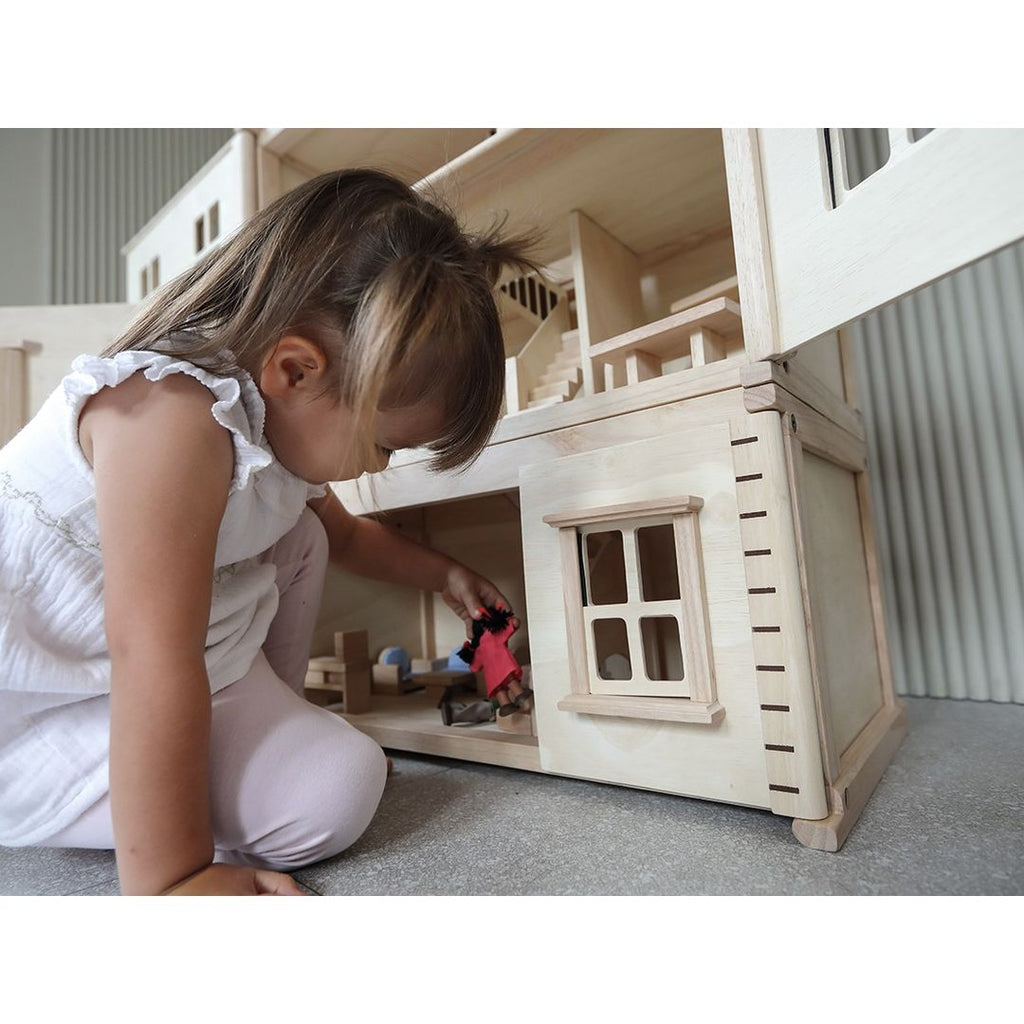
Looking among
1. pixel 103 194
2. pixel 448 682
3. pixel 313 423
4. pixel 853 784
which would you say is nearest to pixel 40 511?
pixel 313 423

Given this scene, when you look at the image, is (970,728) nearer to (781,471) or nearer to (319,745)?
(781,471)

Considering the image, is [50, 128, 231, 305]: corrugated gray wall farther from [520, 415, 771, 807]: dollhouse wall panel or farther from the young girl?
[520, 415, 771, 807]: dollhouse wall panel

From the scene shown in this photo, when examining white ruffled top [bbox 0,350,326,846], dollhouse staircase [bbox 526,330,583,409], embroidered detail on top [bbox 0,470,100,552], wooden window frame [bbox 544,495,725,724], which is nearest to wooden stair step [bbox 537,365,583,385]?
dollhouse staircase [bbox 526,330,583,409]

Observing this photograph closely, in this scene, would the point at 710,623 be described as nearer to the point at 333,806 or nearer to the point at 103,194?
the point at 333,806

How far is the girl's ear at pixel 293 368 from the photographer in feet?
1.39

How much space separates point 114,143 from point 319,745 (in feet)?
5.58

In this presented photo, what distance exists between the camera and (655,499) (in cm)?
48

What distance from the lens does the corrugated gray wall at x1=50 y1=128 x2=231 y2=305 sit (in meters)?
1.45

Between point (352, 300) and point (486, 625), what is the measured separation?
1.07 feet

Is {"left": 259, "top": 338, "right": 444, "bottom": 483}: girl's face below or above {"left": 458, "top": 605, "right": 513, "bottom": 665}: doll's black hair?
above

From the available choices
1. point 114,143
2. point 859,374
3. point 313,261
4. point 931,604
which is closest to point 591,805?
point 313,261

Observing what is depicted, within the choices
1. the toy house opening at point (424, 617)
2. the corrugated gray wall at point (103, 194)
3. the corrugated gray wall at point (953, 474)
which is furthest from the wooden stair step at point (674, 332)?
the corrugated gray wall at point (103, 194)

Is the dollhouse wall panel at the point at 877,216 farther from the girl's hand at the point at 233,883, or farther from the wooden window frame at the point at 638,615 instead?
the girl's hand at the point at 233,883

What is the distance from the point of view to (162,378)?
39cm
